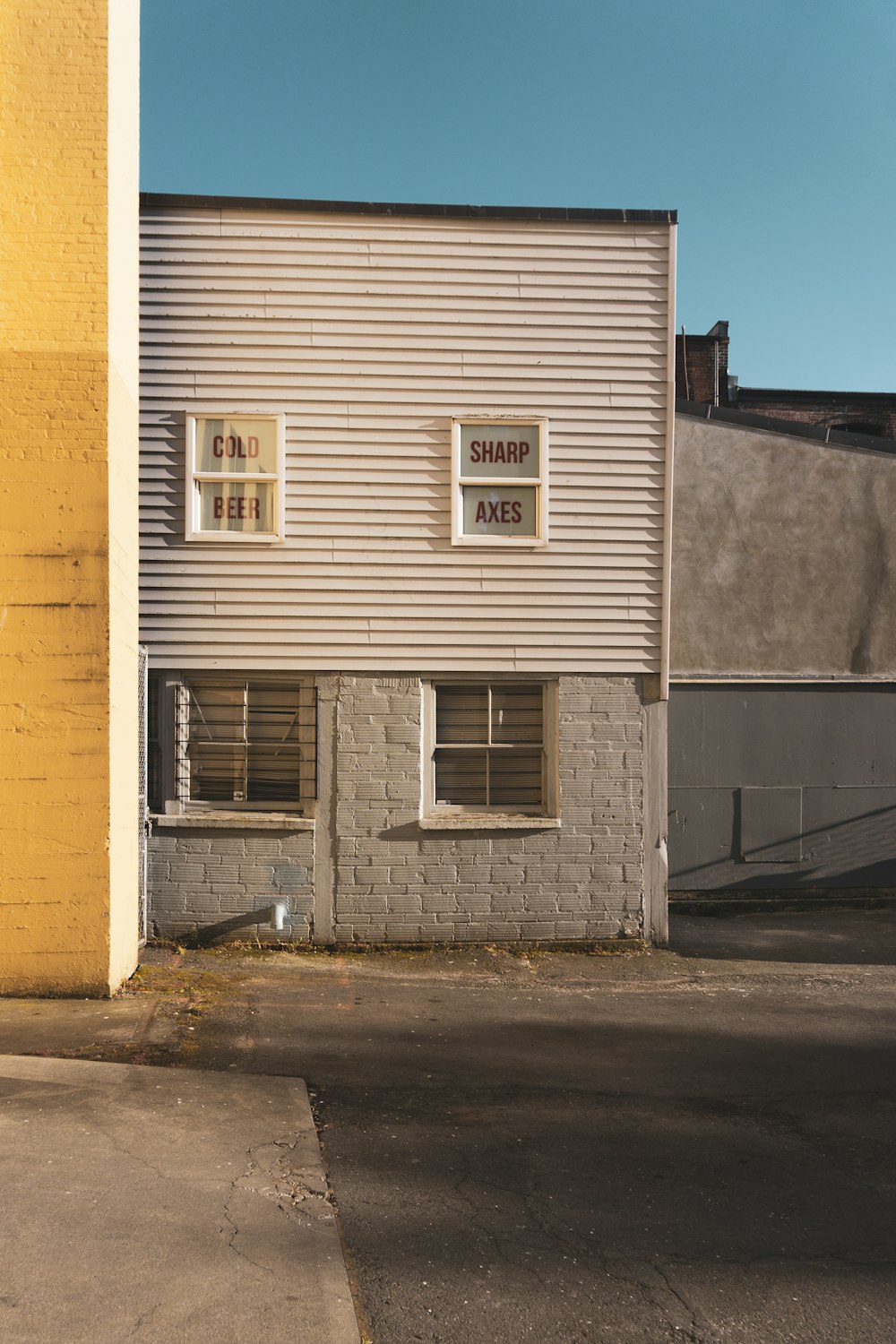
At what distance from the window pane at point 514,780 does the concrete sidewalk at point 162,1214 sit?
462 centimetres

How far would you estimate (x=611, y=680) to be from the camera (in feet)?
35.3

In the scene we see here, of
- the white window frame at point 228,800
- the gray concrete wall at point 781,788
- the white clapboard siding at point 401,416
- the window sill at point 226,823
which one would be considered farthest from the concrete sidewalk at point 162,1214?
the gray concrete wall at point 781,788

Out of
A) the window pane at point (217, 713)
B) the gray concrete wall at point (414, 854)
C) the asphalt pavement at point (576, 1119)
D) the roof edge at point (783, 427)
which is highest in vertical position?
the roof edge at point (783, 427)

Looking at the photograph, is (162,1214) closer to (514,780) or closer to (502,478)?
(514,780)

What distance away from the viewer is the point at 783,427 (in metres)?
14.2

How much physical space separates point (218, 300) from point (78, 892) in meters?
5.69

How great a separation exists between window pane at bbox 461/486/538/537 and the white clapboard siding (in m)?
0.22

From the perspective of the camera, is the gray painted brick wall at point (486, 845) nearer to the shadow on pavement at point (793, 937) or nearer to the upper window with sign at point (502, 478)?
the shadow on pavement at point (793, 937)

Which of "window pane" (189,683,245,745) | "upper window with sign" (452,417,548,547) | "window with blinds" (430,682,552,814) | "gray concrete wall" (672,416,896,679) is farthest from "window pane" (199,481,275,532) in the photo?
"gray concrete wall" (672,416,896,679)

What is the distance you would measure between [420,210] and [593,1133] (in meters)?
8.42

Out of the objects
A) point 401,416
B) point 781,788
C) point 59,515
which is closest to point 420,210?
point 401,416

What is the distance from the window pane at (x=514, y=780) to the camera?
10.8 metres

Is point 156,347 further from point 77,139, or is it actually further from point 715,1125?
point 715,1125

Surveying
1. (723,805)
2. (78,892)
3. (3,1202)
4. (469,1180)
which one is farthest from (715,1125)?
(723,805)
